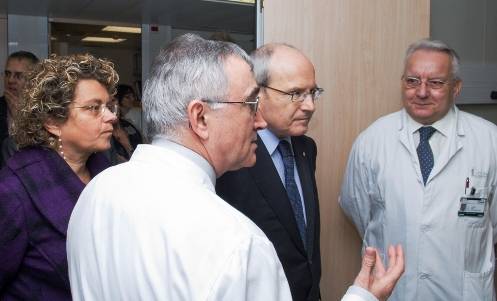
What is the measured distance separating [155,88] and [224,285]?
1.59 ft

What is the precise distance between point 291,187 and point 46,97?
0.90 m

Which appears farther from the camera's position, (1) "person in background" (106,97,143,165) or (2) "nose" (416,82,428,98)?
(1) "person in background" (106,97,143,165)

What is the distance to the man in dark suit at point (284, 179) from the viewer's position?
1.80 meters

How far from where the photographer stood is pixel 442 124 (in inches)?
92.1

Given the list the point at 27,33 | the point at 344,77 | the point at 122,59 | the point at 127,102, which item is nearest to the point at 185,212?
the point at 344,77

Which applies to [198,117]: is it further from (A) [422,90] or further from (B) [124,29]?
(B) [124,29]

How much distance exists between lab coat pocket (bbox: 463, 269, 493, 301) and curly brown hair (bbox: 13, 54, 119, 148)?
170 cm

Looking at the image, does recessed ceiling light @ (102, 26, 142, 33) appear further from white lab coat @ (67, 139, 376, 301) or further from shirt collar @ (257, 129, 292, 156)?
white lab coat @ (67, 139, 376, 301)

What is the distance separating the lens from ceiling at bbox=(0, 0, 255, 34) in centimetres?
607

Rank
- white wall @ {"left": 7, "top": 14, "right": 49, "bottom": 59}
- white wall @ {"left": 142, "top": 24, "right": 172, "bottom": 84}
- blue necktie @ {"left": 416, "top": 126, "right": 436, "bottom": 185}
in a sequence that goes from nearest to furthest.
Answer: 1. blue necktie @ {"left": 416, "top": 126, "right": 436, "bottom": 185}
2. white wall @ {"left": 7, "top": 14, "right": 49, "bottom": 59}
3. white wall @ {"left": 142, "top": 24, "right": 172, "bottom": 84}

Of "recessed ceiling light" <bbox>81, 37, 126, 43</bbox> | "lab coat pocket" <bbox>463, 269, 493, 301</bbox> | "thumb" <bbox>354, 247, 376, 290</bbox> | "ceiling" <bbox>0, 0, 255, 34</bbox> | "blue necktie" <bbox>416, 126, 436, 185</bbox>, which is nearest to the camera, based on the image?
"thumb" <bbox>354, 247, 376, 290</bbox>

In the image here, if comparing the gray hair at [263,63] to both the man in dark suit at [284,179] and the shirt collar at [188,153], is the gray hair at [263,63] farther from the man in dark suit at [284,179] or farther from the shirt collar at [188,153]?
the shirt collar at [188,153]

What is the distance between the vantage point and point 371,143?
2.45m

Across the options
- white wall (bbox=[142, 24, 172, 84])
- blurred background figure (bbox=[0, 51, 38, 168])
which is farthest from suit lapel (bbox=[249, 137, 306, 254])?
white wall (bbox=[142, 24, 172, 84])
